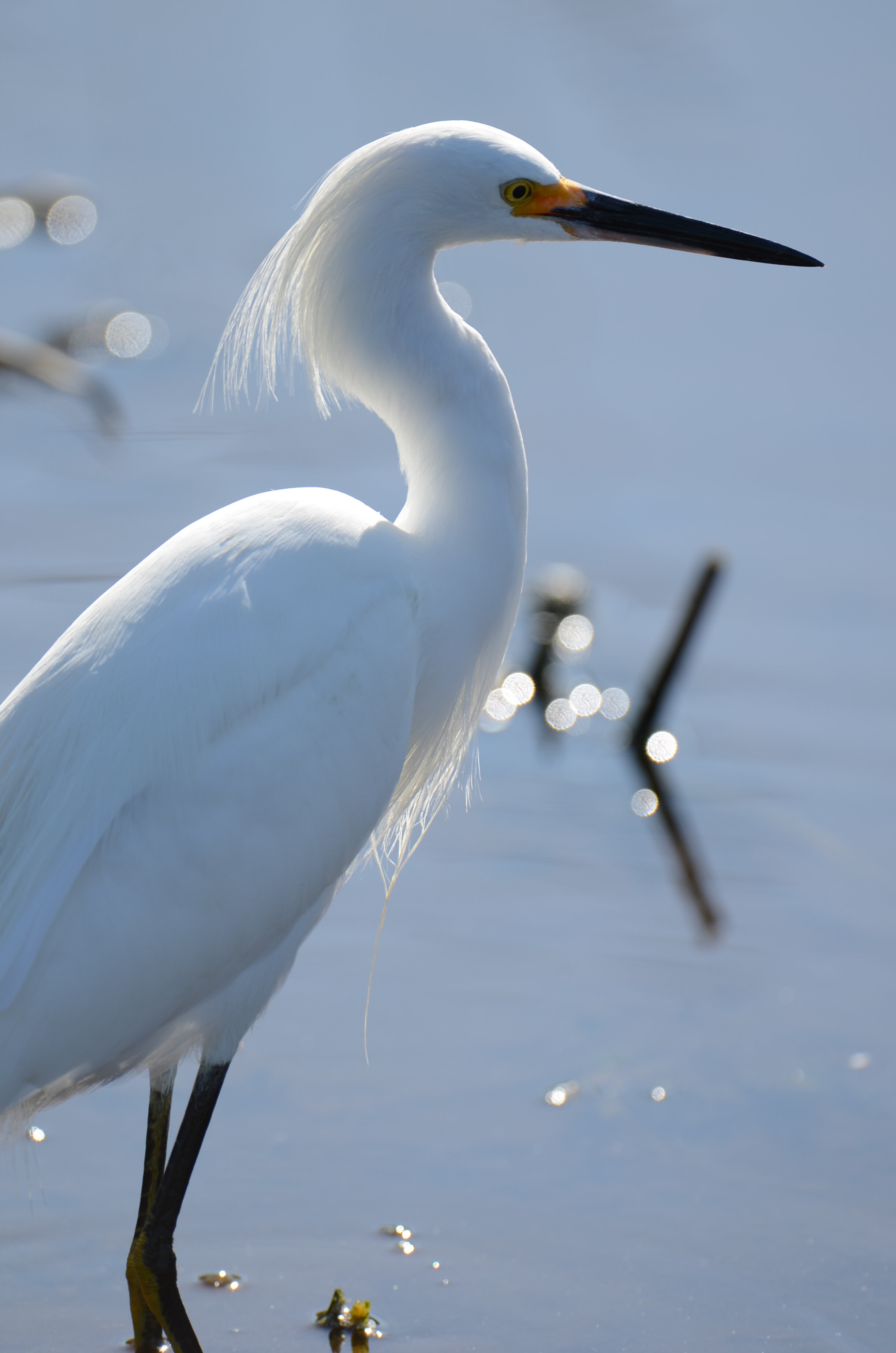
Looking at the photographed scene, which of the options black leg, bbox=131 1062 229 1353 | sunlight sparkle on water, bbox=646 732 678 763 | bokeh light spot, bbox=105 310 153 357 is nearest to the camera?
black leg, bbox=131 1062 229 1353

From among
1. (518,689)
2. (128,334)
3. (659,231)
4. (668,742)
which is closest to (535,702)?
(518,689)

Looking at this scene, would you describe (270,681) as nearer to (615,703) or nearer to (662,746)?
(662,746)

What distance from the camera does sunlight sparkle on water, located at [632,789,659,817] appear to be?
456cm

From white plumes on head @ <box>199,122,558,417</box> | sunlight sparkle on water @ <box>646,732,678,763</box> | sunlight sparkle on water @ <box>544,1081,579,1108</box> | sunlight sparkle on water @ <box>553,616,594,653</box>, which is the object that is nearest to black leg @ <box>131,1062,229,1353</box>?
sunlight sparkle on water @ <box>544,1081,579,1108</box>

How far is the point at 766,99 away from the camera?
9.27 meters

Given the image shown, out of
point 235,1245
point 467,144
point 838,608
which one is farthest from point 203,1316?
point 838,608

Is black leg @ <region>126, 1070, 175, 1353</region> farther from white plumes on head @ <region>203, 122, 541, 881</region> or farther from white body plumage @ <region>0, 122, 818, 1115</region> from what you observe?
white plumes on head @ <region>203, 122, 541, 881</region>

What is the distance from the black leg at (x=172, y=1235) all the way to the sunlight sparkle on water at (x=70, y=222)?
706cm

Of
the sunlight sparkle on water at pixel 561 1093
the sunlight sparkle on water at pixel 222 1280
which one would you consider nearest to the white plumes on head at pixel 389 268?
the sunlight sparkle on water at pixel 561 1093

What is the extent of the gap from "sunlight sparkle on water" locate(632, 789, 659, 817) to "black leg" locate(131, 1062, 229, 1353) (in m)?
2.21

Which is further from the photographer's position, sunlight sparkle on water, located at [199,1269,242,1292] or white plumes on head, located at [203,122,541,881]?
sunlight sparkle on water, located at [199,1269,242,1292]

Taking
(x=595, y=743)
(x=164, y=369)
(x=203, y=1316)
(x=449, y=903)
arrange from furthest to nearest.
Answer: (x=164, y=369) < (x=595, y=743) < (x=449, y=903) < (x=203, y=1316)

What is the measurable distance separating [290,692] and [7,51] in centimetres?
928

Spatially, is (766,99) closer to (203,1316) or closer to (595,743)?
(595,743)
